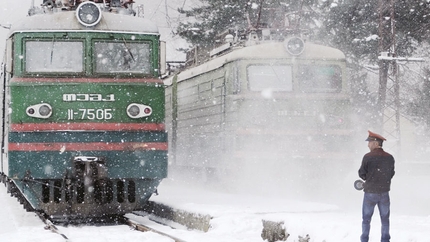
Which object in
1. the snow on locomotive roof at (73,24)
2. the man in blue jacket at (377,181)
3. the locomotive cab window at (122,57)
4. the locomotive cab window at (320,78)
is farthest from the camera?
the locomotive cab window at (320,78)

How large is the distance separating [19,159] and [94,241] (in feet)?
6.61

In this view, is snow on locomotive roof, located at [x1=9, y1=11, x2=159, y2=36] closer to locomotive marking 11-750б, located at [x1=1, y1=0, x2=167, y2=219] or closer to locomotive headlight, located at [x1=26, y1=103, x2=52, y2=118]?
locomotive marking 11-750б, located at [x1=1, y1=0, x2=167, y2=219]

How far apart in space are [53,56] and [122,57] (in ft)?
3.26

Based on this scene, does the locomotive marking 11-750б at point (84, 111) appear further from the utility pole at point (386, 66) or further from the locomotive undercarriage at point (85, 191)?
the utility pole at point (386, 66)

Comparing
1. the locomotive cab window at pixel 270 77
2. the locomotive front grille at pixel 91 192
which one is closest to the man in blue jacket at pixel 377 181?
the locomotive front grille at pixel 91 192

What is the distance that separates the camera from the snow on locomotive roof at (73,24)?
35.6ft

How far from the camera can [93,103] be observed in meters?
10.8

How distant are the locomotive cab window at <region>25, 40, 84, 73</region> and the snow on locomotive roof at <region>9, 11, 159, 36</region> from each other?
0.22 m

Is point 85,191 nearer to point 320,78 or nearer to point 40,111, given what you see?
point 40,111

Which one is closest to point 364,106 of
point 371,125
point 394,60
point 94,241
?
point 371,125

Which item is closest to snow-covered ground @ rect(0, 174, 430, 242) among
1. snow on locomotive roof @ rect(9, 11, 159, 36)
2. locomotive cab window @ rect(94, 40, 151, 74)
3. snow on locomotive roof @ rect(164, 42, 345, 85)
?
locomotive cab window @ rect(94, 40, 151, 74)

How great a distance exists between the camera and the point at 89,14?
11.0 metres

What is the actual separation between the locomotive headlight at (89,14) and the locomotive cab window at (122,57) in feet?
1.05

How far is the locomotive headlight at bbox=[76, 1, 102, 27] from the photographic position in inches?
431
